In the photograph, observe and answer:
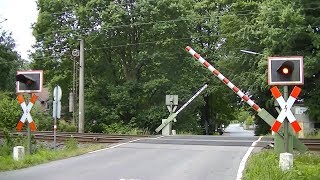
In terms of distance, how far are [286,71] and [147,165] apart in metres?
4.80

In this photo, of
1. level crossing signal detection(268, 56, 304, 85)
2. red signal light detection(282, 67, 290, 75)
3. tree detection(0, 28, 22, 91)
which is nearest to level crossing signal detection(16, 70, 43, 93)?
level crossing signal detection(268, 56, 304, 85)

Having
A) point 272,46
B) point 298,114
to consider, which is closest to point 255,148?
point 272,46

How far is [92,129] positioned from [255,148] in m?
23.3

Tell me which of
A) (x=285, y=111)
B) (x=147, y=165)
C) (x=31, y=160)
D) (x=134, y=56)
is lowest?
(x=147, y=165)

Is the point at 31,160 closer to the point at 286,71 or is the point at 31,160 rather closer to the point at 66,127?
the point at 286,71

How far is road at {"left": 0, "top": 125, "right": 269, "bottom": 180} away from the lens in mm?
10812

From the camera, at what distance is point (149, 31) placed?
37969 millimetres

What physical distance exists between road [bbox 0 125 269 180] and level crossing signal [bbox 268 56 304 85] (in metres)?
2.53

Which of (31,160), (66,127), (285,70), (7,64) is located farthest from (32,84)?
(7,64)

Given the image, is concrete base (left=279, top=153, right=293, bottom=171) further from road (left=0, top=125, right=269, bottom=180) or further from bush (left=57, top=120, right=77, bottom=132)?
bush (left=57, top=120, right=77, bottom=132)

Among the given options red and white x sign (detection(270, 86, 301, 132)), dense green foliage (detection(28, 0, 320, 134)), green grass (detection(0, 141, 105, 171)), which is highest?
dense green foliage (detection(28, 0, 320, 134))

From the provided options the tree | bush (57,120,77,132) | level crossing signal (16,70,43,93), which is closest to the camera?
level crossing signal (16,70,43,93)

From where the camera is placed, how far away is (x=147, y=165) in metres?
12.7

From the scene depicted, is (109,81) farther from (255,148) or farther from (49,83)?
(255,148)
